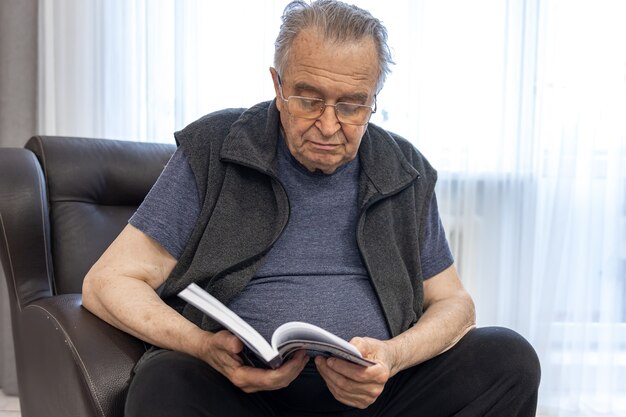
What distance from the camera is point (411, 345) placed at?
4.43 feet

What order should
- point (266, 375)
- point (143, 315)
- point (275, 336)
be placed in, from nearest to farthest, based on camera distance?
point (275, 336), point (266, 375), point (143, 315)

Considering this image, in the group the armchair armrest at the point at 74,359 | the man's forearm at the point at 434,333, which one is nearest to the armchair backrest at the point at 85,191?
the armchair armrest at the point at 74,359

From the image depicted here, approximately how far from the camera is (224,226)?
4.76 ft

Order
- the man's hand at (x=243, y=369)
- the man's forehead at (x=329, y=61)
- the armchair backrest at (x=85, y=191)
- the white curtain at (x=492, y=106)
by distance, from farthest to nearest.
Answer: the white curtain at (x=492, y=106) < the armchair backrest at (x=85, y=191) < the man's forehead at (x=329, y=61) < the man's hand at (x=243, y=369)

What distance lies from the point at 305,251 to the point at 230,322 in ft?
1.55

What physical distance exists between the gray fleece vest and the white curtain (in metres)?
0.87

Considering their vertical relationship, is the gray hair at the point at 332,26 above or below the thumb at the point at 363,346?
above

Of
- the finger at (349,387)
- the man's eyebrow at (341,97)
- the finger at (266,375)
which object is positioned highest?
the man's eyebrow at (341,97)

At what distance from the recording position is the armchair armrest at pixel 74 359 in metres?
1.22

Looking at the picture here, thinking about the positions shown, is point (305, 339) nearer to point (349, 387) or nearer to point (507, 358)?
point (349, 387)

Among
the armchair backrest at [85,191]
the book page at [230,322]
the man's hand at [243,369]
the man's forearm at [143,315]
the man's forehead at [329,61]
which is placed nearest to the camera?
the book page at [230,322]

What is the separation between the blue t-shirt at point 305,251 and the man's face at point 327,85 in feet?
0.28

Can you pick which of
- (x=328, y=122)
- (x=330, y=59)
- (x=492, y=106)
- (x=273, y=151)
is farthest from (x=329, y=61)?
(x=492, y=106)

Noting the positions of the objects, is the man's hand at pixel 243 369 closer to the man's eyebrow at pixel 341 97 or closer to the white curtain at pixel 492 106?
the man's eyebrow at pixel 341 97
